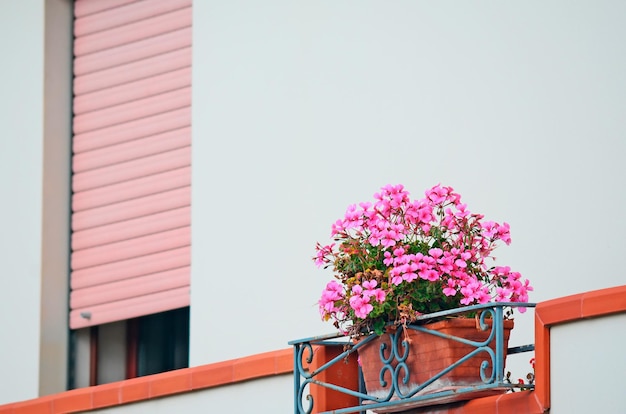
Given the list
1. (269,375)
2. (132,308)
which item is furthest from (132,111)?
(269,375)

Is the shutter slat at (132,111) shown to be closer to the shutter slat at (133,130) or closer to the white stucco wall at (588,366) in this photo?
the shutter slat at (133,130)

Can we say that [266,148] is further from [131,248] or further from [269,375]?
[269,375]

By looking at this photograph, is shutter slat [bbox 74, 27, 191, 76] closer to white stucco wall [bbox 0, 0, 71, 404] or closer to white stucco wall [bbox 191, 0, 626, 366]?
white stucco wall [bbox 0, 0, 71, 404]

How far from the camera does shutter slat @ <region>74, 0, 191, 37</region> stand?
10.5 metres

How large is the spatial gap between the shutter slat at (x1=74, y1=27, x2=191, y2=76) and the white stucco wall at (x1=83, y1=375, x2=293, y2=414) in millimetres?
3061

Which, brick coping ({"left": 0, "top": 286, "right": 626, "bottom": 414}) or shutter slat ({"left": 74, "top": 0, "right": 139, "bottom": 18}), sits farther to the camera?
shutter slat ({"left": 74, "top": 0, "right": 139, "bottom": 18})

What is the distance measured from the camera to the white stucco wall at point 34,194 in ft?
34.3

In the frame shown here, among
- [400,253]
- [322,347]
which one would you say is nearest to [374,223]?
[400,253]

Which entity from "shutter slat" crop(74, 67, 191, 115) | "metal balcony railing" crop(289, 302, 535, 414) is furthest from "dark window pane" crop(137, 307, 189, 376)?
"metal balcony railing" crop(289, 302, 535, 414)

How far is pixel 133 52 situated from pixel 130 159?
804 mm

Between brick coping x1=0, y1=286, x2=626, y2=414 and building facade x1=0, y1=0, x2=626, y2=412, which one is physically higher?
building facade x1=0, y1=0, x2=626, y2=412

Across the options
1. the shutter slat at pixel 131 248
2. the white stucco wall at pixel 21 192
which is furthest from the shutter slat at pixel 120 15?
the shutter slat at pixel 131 248

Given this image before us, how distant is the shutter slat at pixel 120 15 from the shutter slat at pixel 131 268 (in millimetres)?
1787

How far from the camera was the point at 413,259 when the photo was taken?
6.26 metres
